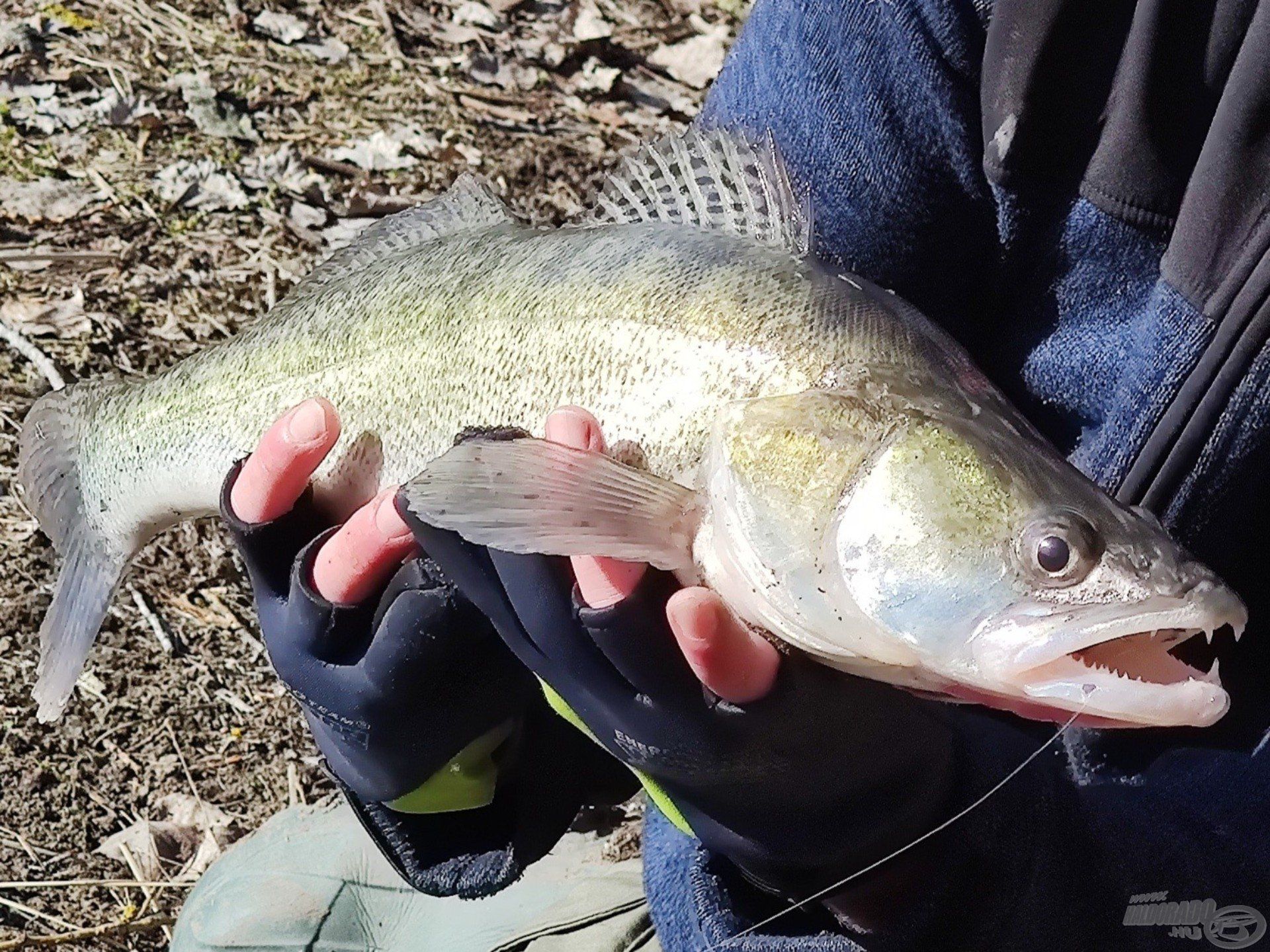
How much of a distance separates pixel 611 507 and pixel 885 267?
3.08 ft

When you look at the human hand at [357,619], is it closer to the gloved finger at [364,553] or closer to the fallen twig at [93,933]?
the gloved finger at [364,553]

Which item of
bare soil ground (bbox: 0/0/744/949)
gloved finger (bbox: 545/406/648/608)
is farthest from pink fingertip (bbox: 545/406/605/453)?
bare soil ground (bbox: 0/0/744/949)

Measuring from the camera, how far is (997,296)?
2.21m

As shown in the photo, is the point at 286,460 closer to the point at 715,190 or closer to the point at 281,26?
the point at 715,190

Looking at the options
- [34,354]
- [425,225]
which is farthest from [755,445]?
[34,354]

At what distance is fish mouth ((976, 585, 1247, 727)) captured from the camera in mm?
1254

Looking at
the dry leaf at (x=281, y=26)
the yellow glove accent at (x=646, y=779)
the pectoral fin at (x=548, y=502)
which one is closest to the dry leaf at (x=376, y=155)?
the dry leaf at (x=281, y=26)

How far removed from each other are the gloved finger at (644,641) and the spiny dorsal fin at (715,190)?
51 cm

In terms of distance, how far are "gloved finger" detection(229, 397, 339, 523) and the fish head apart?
56 centimetres

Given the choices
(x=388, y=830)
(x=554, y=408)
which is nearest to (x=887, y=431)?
(x=554, y=408)

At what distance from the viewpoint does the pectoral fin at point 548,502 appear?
1.43 meters

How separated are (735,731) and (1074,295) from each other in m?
0.98

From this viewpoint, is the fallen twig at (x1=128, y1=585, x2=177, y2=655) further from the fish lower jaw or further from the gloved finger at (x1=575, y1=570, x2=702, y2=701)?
the fish lower jaw

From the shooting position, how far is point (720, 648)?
4.66 ft
